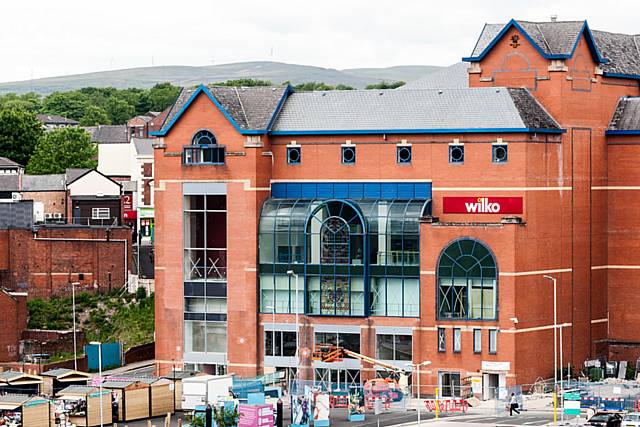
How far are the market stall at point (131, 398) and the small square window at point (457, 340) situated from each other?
19593mm

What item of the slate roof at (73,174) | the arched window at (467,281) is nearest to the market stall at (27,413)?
the arched window at (467,281)

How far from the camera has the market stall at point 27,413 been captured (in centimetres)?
10031

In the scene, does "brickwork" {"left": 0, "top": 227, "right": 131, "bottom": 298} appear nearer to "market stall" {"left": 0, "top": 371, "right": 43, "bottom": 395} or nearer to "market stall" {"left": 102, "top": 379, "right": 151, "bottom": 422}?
"market stall" {"left": 0, "top": 371, "right": 43, "bottom": 395}

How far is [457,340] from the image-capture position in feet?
366

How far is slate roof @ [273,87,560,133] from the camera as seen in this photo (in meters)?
113

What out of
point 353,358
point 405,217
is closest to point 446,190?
point 405,217

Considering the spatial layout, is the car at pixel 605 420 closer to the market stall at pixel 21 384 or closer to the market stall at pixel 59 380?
the market stall at pixel 59 380

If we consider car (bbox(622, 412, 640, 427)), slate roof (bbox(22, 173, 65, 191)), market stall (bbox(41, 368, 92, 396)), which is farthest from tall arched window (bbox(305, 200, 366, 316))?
slate roof (bbox(22, 173, 65, 191))

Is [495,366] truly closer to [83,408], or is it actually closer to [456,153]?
[456,153]

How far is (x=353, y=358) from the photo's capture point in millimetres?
113438

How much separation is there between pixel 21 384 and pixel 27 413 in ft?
34.6

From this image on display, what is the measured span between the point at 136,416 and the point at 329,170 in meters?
22.0

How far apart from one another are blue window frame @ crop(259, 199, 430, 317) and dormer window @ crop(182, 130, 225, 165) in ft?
17.8

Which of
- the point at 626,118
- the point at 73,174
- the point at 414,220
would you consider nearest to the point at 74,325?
the point at 414,220
